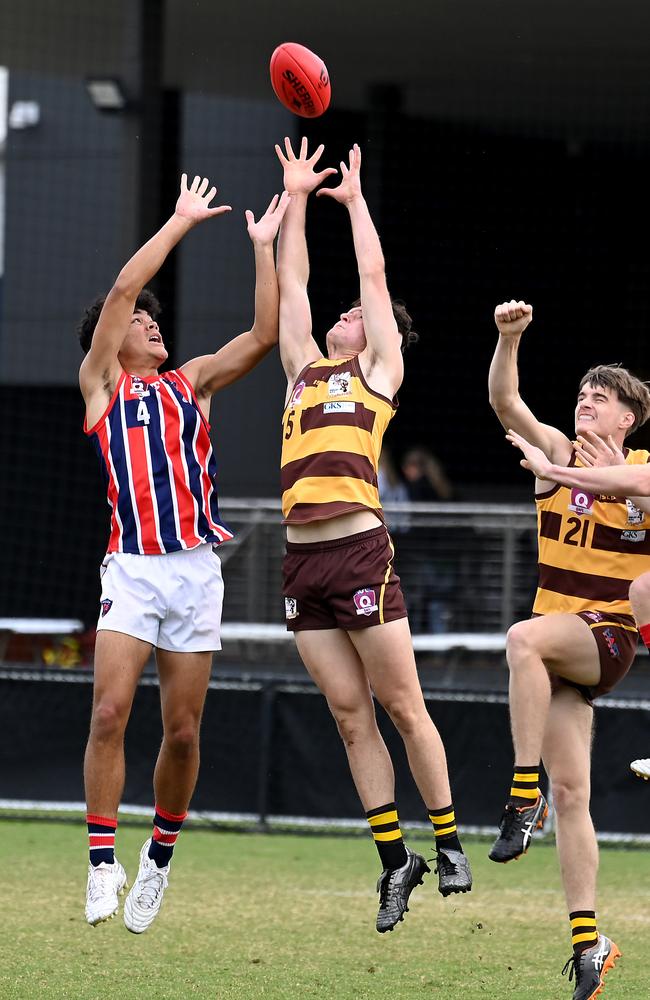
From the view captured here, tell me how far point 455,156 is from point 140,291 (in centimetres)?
1039

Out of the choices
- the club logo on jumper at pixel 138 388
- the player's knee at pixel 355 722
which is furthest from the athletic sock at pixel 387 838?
the club logo on jumper at pixel 138 388

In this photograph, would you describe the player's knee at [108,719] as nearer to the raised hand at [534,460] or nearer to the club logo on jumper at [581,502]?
the raised hand at [534,460]

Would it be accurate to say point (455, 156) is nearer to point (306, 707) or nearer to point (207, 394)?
point (306, 707)

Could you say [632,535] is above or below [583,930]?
above

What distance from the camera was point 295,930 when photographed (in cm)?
672

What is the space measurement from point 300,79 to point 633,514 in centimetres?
226

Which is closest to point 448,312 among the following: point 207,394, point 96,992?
point 207,394

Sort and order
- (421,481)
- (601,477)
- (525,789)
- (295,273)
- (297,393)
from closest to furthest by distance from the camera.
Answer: (601,477) < (525,789) < (297,393) < (295,273) < (421,481)

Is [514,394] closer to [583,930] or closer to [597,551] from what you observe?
[597,551]

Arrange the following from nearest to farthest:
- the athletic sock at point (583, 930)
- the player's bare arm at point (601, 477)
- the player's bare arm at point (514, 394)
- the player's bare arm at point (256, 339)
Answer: the player's bare arm at point (601, 477) → the athletic sock at point (583, 930) → the player's bare arm at point (514, 394) → the player's bare arm at point (256, 339)

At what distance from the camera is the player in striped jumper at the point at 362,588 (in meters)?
5.28

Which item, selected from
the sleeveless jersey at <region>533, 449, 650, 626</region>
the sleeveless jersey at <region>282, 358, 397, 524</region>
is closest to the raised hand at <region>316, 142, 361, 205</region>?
the sleeveless jersey at <region>282, 358, 397, 524</region>

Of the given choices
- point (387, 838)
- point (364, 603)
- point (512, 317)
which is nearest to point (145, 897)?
point (387, 838)

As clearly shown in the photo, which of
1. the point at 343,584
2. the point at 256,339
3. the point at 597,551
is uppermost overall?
the point at 256,339
